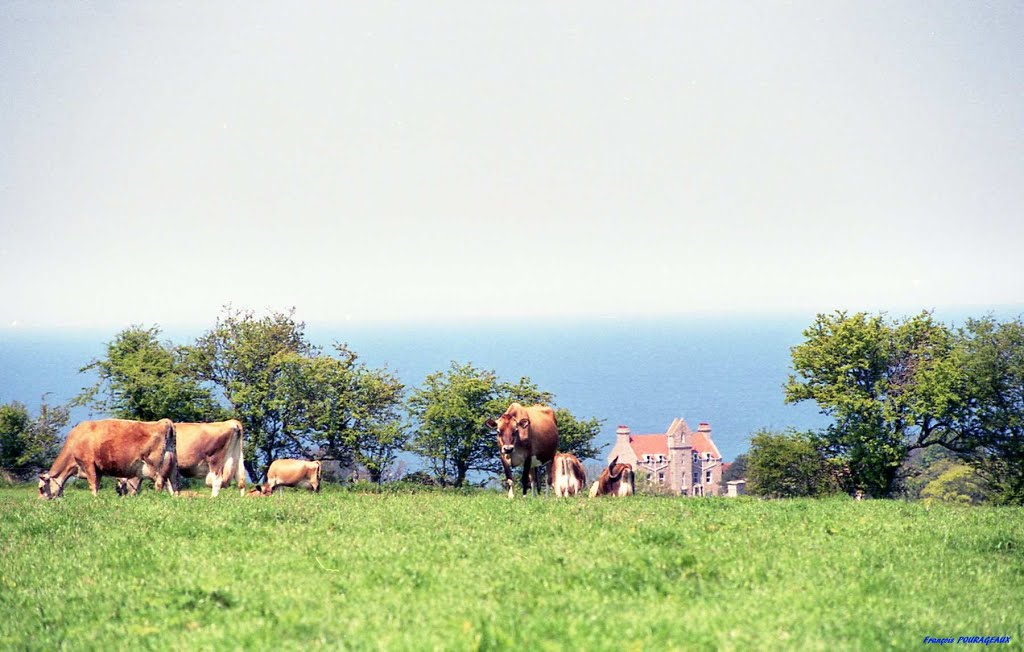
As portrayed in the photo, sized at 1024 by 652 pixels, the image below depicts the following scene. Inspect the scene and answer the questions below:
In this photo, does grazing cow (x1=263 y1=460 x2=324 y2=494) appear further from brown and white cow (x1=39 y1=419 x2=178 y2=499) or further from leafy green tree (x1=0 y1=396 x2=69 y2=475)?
leafy green tree (x1=0 y1=396 x2=69 y2=475)

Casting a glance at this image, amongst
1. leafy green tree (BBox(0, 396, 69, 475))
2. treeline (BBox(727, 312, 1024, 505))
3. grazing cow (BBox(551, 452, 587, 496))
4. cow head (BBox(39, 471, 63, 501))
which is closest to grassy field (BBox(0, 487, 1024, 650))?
cow head (BBox(39, 471, 63, 501))

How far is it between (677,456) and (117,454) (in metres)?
160

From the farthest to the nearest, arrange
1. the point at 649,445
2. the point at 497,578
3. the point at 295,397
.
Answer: the point at 649,445 → the point at 295,397 → the point at 497,578

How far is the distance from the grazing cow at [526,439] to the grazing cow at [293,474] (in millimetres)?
9181

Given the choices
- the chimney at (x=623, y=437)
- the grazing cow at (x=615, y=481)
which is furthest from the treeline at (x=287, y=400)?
the chimney at (x=623, y=437)

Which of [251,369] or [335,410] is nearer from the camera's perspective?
[335,410]

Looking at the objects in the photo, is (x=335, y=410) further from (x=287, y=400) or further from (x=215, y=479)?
(x=215, y=479)

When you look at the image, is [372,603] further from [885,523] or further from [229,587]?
[885,523]

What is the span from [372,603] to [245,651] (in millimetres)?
2073

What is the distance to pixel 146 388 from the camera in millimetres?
56781

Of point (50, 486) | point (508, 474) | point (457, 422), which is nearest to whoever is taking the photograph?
point (50, 486)

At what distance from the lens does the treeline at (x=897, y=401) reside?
173ft

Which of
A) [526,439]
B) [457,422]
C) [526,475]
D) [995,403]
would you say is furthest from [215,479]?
[995,403]

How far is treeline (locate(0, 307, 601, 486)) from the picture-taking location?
59.0 meters
